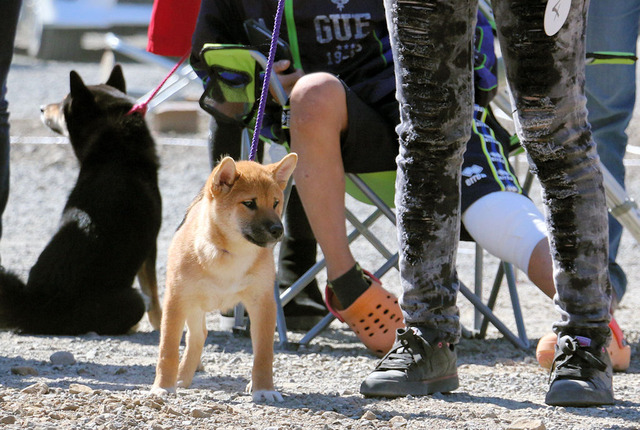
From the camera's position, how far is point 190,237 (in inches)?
108

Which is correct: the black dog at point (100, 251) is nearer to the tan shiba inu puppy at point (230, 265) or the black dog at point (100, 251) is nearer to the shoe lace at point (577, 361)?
the tan shiba inu puppy at point (230, 265)

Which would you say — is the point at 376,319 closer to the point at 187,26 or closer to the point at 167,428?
the point at 167,428

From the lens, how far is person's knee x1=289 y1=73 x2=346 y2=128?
10.7 feet

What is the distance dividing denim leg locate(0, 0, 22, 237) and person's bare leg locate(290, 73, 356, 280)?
142 centimetres

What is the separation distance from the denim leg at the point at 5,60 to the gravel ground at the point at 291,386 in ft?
2.32

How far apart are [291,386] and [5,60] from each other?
6.49ft

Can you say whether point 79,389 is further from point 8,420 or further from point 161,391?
point 8,420

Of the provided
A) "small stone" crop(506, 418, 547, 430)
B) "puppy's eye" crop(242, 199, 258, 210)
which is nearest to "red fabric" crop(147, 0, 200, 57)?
"puppy's eye" crop(242, 199, 258, 210)

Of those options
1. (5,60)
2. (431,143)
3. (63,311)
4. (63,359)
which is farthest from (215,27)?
(431,143)

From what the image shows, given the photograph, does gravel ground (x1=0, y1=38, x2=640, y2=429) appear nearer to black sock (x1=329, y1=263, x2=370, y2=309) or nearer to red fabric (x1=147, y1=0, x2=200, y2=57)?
black sock (x1=329, y1=263, x2=370, y2=309)

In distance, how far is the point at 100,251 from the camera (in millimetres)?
3926

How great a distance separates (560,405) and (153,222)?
2.08 meters

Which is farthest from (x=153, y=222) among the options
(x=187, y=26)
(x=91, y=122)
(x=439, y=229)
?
(x=439, y=229)

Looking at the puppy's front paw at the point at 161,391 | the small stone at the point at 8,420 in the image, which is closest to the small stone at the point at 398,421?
the puppy's front paw at the point at 161,391
